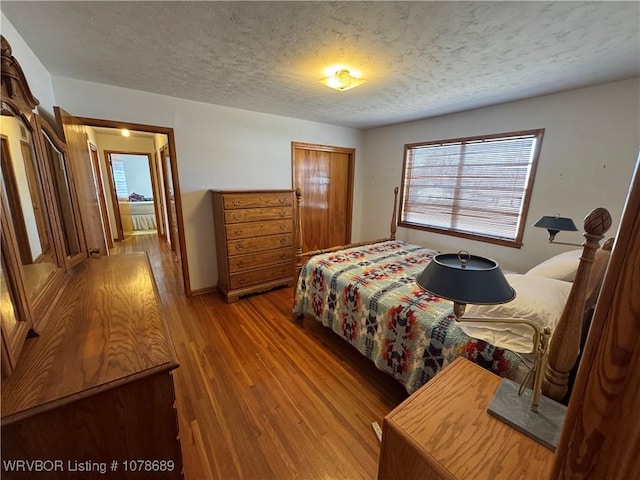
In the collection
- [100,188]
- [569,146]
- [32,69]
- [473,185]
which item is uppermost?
[32,69]

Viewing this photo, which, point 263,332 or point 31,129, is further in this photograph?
point 263,332

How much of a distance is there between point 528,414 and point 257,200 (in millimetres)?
2802

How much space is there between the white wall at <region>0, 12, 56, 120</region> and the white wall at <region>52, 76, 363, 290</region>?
21cm

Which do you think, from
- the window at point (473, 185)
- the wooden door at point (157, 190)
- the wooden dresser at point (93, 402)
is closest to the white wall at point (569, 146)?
the window at point (473, 185)

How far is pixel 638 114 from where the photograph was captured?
2008 millimetres

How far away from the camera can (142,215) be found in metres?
6.89

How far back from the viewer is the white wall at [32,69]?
4.65ft

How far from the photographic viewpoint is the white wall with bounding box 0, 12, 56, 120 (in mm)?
1416

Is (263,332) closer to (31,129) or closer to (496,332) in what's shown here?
(496,332)

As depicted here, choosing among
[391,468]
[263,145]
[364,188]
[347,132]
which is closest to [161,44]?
[263,145]

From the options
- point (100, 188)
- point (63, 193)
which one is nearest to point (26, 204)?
point (63, 193)

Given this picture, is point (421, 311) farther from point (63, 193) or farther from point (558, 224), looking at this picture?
point (63, 193)

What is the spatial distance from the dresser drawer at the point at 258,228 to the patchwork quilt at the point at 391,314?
2.78ft

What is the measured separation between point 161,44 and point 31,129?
94 centimetres
